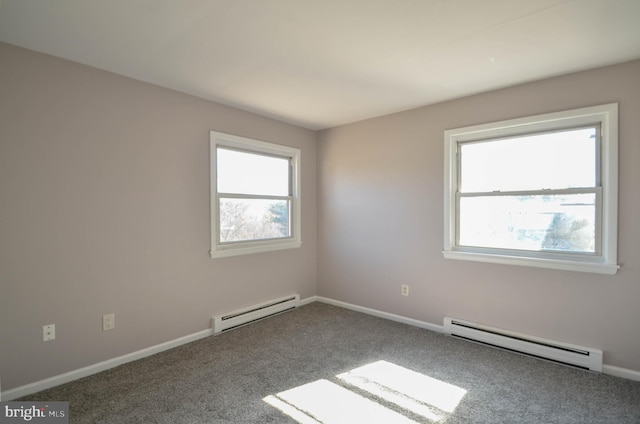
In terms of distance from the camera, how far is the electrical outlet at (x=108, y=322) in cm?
249

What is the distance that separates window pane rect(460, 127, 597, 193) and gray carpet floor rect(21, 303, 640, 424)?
1517mm

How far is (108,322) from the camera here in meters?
2.51

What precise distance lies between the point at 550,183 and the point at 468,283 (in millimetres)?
1157

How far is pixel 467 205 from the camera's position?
3184 mm

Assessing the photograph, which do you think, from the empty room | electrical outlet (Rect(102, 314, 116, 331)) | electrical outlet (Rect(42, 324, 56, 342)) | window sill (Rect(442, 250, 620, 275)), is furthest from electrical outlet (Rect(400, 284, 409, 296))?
electrical outlet (Rect(42, 324, 56, 342))

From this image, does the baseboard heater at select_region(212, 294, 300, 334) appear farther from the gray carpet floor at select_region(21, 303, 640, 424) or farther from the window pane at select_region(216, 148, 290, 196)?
the window pane at select_region(216, 148, 290, 196)

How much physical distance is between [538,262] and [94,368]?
3.71m

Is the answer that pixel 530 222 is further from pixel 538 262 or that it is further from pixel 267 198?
pixel 267 198

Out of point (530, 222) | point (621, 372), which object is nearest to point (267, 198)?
point (530, 222)

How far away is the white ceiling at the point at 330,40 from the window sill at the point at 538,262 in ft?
5.05

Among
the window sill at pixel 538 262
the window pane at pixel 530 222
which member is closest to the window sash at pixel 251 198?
the window sill at pixel 538 262

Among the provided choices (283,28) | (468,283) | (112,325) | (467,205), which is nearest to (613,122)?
(467,205)

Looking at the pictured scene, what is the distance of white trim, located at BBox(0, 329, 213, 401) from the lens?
2105 mm

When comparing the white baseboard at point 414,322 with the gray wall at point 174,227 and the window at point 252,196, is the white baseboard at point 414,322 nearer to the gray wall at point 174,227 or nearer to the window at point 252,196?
the gray wall at point 174,227
